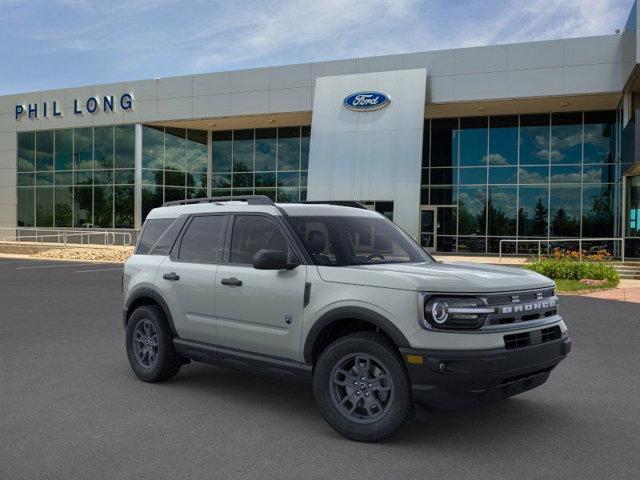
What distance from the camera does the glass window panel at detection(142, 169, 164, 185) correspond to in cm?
3603

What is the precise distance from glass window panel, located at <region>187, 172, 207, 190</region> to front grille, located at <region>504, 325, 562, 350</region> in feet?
111

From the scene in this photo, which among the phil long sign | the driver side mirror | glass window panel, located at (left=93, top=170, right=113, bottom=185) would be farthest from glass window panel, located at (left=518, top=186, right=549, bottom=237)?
the driver side mirror

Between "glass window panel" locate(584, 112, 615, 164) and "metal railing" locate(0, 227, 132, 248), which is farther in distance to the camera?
"metal railing" locate(0, 227, 132, 248)

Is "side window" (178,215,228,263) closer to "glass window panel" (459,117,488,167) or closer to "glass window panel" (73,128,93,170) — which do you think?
"glass window panel" (459,117,488,167)

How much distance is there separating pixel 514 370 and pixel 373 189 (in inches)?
929

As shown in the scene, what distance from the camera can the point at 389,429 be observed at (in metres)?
Answer: 4.62

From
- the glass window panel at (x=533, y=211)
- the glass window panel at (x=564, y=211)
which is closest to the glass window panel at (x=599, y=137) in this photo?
the glass window panel at (x=564, y=211)

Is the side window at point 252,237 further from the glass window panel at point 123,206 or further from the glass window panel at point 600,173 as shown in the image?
the glass window panel at point 123,206

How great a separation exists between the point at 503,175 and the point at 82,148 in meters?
23.8

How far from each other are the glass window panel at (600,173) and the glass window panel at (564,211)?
2.25 ft

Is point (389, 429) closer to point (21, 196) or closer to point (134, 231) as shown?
point (134, 231)

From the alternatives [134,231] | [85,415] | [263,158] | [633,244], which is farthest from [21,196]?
[85,415]

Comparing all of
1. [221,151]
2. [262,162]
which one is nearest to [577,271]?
[262,162]

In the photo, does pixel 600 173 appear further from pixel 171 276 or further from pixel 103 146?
pixel 171 276
